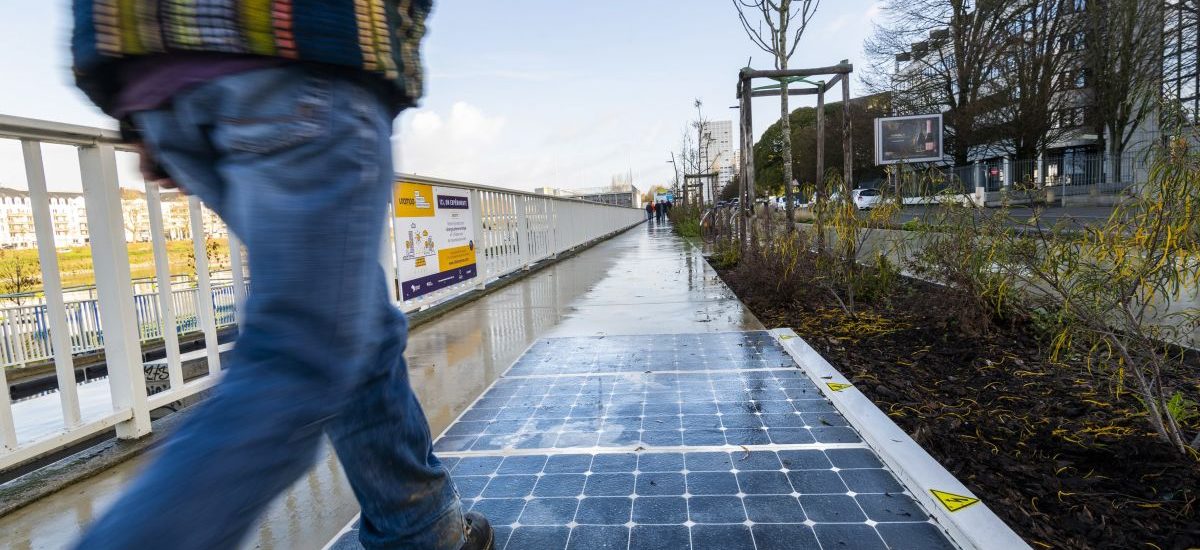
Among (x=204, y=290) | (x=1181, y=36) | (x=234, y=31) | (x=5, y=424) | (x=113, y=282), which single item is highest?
(x=1181, y=36)

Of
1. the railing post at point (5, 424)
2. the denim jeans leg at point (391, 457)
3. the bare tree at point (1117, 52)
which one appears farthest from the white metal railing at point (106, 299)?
the bare tree at point (1117, 52)

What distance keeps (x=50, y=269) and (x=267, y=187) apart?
224 cm

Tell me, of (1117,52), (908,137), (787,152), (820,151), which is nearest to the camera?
(820,151)

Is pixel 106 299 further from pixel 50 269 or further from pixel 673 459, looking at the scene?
pixel 673 459

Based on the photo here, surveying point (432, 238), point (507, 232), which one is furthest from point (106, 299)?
point (507, 232)

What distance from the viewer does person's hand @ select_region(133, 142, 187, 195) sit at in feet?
4.00

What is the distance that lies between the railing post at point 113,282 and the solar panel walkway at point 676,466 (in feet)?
4.49

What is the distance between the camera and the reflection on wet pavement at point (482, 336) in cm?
207

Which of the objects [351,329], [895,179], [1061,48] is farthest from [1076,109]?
[351,329]

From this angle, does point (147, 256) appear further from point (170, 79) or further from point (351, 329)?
point (351, 329)

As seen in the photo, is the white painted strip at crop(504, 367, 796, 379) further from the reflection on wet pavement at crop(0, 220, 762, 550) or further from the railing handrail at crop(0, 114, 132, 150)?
the railing handrail at crop(0, 114, 132, 150)

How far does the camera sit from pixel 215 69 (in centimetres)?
89

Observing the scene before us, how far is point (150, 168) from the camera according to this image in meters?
1.26

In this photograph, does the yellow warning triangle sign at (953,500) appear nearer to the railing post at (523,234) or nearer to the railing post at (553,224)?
the railing post at (523,234)
